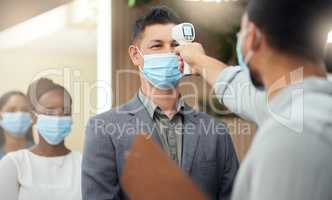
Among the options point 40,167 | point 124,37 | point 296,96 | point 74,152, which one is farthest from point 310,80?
point 40,167

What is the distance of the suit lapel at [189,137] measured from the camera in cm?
160

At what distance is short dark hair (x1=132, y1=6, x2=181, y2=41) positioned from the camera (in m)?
1.64

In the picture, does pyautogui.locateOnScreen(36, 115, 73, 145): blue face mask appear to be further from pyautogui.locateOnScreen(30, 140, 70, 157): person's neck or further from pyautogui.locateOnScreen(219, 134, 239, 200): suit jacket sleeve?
Answer: pyautogui.locateOnScreen(219, 134, 239, 200): suit jacket sleeve

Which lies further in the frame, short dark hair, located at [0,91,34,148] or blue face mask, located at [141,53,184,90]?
short dark hair, located at [0,91,34,148]

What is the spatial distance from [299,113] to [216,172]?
24.2 inches

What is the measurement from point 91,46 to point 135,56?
0.23 meters

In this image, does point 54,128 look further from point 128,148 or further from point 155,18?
point 155,18

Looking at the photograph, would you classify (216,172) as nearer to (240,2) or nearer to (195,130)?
(195,130)

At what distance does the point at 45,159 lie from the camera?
1.78 meters

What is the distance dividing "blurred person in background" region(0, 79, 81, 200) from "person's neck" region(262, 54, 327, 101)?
825 millimetres

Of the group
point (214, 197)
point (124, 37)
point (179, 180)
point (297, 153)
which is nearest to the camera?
point (297, 153)

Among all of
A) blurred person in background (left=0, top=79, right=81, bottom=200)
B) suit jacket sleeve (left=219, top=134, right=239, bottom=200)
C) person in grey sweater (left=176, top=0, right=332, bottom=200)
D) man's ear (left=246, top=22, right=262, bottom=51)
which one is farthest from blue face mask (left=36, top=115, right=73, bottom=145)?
man's ear (left=246, top=22, right=262, bottom=51)

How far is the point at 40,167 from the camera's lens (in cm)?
177

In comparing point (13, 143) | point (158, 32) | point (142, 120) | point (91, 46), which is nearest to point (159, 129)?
point (142, 120)
